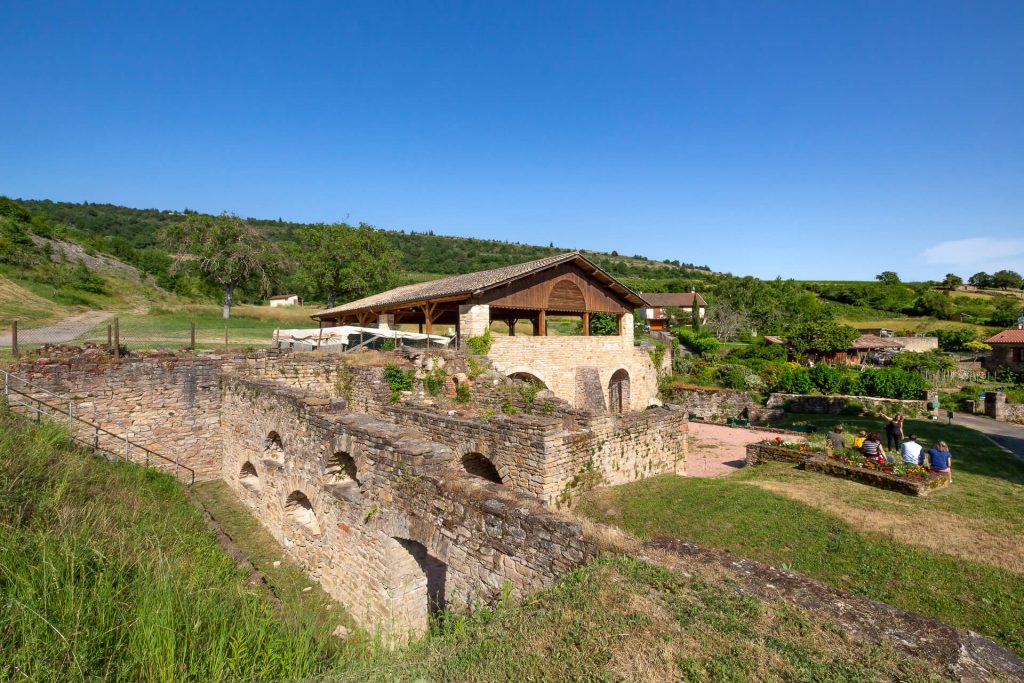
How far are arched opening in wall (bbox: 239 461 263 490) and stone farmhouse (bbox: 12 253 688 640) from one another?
5 cm

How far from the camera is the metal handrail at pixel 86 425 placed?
10672 millimetres

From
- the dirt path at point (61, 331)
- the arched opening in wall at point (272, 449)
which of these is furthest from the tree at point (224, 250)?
the arched opening in wall at point (272, 449)

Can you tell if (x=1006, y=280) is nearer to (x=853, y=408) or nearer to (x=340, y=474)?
(x=853, y=408)

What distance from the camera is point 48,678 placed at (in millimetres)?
2590

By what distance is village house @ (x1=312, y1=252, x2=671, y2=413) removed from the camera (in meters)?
17.4

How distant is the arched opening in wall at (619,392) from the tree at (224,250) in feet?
95.2

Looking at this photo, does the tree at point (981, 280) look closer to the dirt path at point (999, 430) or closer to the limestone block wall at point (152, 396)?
the dirt path at point (999, 430)

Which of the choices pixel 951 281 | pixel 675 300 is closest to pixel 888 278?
pixel 951 281

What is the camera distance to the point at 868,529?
266 inches

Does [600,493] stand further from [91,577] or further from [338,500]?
[91,577]

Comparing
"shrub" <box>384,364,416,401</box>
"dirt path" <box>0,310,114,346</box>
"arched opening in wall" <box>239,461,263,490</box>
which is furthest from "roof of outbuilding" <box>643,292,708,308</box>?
"arched opening in wall" <box>239,461,263,490</box>

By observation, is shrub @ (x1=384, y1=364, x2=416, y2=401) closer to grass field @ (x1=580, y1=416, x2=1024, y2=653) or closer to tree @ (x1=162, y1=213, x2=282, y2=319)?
grass field @ (x1=580, y1=416, x2=1024, y2=653)

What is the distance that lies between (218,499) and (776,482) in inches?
529

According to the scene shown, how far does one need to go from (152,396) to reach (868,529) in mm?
16274
